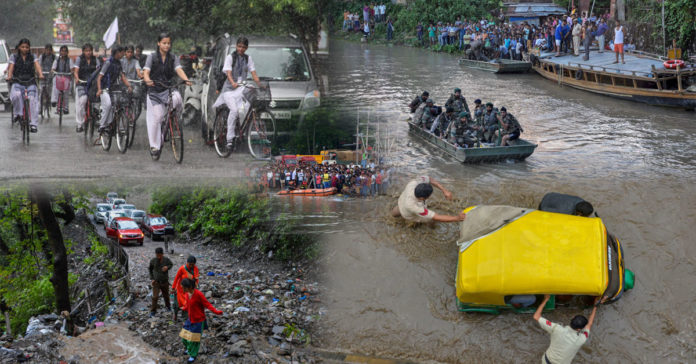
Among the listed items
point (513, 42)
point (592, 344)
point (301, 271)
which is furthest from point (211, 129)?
point (513, 42)

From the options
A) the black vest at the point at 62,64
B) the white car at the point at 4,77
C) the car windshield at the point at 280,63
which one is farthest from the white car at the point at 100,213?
the car windshield at the point at 280,63

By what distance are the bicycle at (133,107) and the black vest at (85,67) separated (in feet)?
2.25

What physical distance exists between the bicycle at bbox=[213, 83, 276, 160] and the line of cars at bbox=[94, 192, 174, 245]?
780 cm

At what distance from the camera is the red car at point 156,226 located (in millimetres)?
15961

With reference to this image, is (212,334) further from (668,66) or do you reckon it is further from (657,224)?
(668,66)

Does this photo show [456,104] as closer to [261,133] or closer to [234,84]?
[261,133]

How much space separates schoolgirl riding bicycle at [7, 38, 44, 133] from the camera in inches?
351

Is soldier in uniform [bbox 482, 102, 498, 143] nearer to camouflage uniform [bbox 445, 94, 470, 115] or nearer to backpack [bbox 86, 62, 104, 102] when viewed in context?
camouflage uniform [bbox 445, 94, 470, 115]

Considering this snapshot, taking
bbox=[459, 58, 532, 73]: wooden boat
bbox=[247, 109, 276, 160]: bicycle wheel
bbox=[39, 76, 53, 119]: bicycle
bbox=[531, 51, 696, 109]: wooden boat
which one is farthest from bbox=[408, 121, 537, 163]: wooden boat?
bbox=[459, 58, 532, 73]: wooden boat

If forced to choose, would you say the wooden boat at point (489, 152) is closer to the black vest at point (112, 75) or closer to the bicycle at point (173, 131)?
the bicycle at point (173, 131)

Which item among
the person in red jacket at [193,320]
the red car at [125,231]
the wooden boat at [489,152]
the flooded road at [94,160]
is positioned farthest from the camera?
the red car at [125,231]

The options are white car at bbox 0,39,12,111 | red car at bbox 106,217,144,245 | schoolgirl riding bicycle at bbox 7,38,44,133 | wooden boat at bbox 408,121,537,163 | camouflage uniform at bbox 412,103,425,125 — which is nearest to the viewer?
schoolgirl riding bicycle at bbox 7,38,44,133

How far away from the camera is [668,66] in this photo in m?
17.8

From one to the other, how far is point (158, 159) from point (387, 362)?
3612 millimetres
